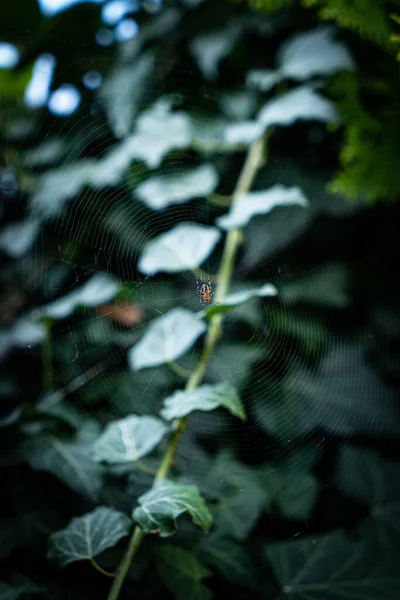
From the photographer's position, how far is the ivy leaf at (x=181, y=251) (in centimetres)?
96

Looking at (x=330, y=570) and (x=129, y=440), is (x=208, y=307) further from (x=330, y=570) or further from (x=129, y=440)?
(x=330, y=570)

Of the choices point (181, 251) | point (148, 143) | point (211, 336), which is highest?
point (148, 143)

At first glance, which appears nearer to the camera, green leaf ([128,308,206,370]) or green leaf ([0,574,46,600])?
green leaf ([0,574,46,600])

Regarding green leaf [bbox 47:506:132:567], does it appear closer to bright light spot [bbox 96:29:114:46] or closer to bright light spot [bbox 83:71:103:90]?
bright light spot [bbox 83:71:103:90]

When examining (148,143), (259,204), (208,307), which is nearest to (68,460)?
(208,307)

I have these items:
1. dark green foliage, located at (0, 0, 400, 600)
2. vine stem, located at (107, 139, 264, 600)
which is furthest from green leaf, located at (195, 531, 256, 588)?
vine stem, located at (107, 139, 264, 600)

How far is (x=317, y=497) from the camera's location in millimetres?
1087

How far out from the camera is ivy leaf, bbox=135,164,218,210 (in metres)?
1.12

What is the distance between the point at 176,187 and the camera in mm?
1146

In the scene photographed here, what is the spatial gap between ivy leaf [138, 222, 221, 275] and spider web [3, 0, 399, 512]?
195 millimetres

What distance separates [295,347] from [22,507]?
0.80 metres

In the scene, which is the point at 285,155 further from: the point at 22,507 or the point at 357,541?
the point at 22,507

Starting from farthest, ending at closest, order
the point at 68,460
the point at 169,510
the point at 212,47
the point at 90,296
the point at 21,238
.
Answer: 1. the point at 21,238
2. the point at 212,47
3. the point at 90,296
4. the point at 68,460
5. the point at 169,510

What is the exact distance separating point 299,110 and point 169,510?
35.8 inches
